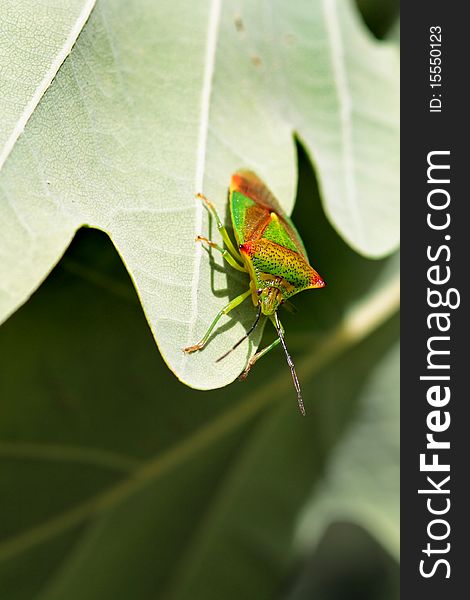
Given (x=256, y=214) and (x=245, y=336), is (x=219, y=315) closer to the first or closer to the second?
(x=245, y=336)

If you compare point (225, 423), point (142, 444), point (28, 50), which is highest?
point (28, 50)

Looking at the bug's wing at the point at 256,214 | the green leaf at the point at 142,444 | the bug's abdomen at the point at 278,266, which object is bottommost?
the green leaf at the point at 142,444

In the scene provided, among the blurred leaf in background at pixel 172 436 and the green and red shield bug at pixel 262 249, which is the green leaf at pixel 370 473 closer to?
the blurred leaf in background at pixel 172 436

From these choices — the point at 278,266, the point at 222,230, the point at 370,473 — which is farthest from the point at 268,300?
the point at 370,473

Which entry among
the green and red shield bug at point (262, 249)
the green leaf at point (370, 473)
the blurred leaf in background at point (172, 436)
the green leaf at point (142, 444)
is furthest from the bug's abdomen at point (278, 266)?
the green leaf at point (370, 473)

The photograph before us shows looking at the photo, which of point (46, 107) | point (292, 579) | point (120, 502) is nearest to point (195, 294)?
point (46, 107)

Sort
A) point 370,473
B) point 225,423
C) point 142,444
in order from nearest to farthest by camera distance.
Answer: point 142,444 → point 225,423 → point 370,473

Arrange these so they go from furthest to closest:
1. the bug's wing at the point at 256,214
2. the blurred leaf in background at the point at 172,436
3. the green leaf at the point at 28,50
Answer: the blurred leaf in background at the point at 172,436 → the bug's wing at the point at 256,214 → the green leaf at the point at 28,50
